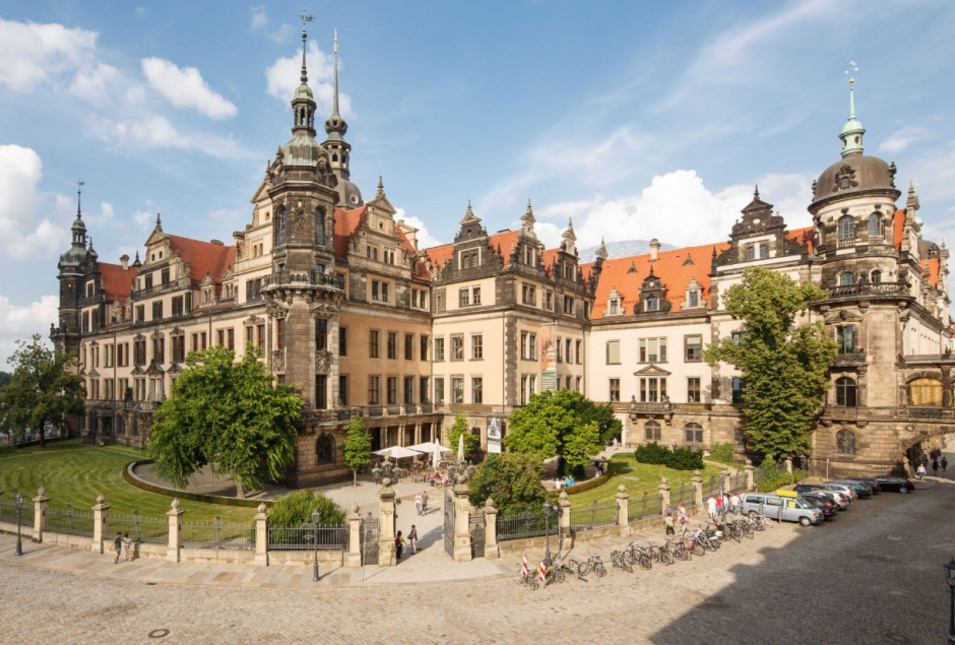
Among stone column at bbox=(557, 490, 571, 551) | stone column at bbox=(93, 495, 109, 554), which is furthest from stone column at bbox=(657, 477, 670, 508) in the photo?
stone column at bbox=(93, 495, 109, 554)

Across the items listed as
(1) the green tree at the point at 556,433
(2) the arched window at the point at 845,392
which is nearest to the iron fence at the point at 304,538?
(1) the green tree at the point at 556,433

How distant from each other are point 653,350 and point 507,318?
1638cm

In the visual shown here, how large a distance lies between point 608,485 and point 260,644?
27060 mm

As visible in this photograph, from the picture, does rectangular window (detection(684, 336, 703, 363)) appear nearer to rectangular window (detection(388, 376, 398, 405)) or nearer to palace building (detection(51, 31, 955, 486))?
palace building (detection(51, 31, 955, 486))

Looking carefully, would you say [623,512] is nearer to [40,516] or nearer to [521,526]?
[521,526]

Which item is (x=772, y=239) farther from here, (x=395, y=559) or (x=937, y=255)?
(x=395, y=559)

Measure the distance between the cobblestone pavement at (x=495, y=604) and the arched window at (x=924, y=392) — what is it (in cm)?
2105

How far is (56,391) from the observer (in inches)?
2445

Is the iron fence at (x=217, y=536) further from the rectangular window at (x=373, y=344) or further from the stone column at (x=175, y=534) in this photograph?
the rectangular window at (x=373, y=344)

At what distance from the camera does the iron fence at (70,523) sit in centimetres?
2655

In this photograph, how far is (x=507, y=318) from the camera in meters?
48.3

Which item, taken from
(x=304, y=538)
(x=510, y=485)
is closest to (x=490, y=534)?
(x=510, y=485)

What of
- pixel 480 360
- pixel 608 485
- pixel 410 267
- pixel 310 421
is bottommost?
pixel 608 485

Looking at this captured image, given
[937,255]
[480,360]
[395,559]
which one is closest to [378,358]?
[480,360]
